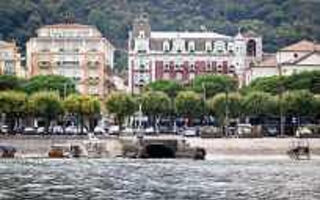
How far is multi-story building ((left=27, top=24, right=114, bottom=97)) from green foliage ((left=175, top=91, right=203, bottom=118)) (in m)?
35.6

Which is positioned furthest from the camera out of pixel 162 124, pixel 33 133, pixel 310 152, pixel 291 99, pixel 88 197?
pixel 162 124

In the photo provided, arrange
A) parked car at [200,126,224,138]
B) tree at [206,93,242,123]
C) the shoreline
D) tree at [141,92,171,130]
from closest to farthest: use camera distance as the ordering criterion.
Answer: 1. the shoreline
2. parked car at [200,126,224,138]
3. tree at [206,93,242,123]
4. tree at [141,92,171,130]

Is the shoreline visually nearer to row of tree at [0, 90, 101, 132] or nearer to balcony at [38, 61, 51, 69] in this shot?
row of tree at [0, 90, 101, 132]

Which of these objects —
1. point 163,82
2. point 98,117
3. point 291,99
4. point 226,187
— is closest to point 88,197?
point 226,187

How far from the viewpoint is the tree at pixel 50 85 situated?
6624 inches

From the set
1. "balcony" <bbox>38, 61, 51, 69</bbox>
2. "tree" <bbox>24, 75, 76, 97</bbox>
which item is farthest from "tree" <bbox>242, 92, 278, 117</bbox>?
"balcony" <bbox>38, 61, 51, 69</bbox>

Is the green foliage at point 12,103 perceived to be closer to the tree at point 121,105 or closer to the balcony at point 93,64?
the tree at point 121,105

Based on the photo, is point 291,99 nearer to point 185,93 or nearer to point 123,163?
point 185,93

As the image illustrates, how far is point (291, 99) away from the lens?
14550 centimetres

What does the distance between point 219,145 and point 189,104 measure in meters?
32.3

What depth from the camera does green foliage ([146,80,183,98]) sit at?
176 m

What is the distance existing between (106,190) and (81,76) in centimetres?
12468

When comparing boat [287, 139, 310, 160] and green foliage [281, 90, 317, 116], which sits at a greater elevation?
green foliage [281, 90, 317, 116]

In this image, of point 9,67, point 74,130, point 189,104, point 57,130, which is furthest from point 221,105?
point 9,67
